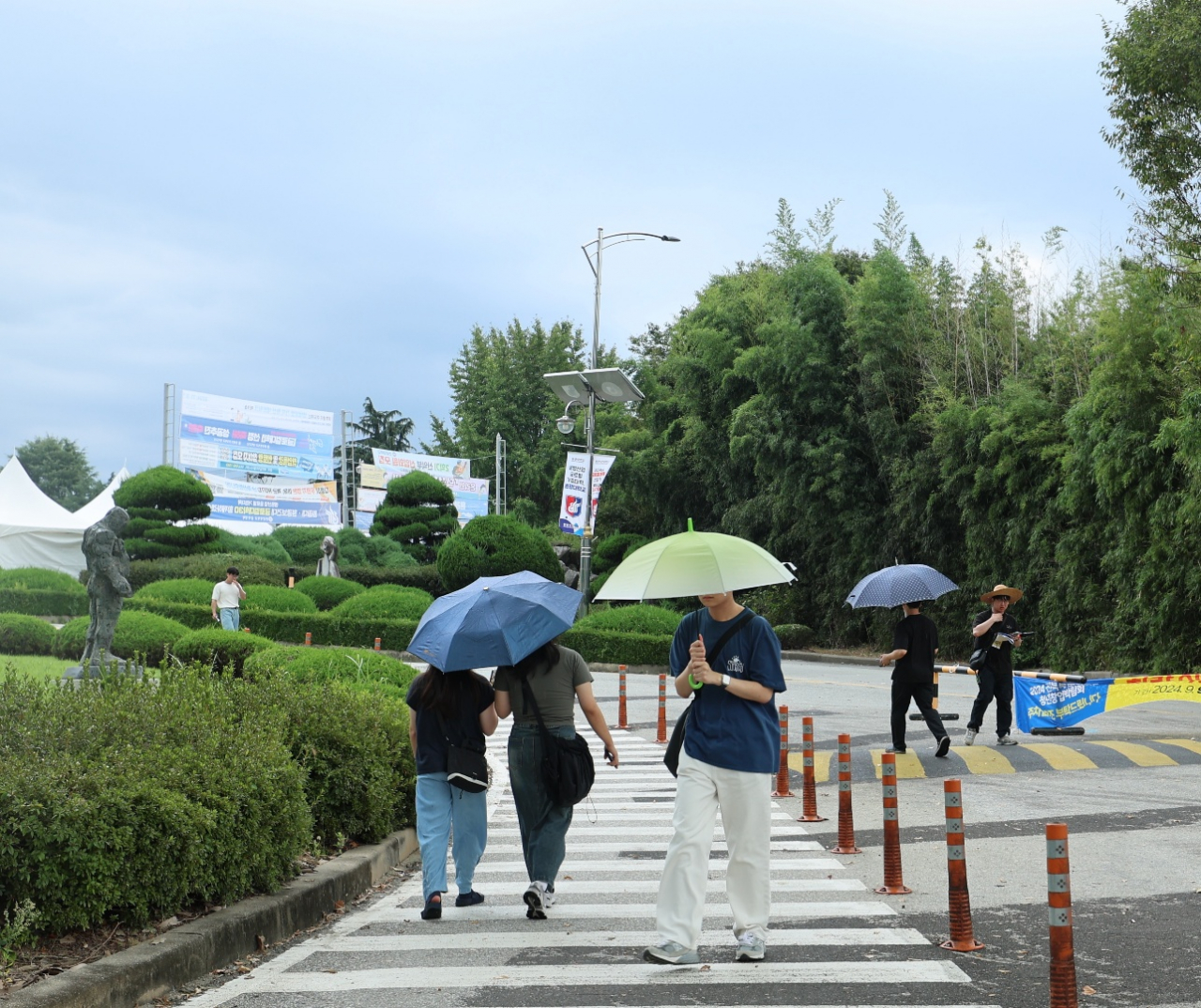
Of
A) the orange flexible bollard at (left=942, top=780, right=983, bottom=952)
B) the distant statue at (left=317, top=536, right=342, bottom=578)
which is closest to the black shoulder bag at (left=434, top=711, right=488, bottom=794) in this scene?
the orange flexible bollard at (left=942, top=780, right=983, bottom=952)

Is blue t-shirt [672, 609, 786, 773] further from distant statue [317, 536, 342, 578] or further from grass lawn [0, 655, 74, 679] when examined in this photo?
distant statue [317, 536, 342, 578]

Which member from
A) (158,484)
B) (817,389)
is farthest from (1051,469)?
(158,484)

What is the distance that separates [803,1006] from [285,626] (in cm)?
2575

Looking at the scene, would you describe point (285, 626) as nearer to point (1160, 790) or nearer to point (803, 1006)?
point (1160, 790)

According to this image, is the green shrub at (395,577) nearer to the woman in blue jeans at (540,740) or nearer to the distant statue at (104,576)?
the distant statue at (104,576)

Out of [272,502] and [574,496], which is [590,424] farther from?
[272,502]

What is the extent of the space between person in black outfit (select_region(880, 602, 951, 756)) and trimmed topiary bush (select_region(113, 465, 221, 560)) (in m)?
31.0

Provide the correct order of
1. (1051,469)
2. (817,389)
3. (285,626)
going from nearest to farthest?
1. (1051,469)
2. (285,626)
3. (817,389)

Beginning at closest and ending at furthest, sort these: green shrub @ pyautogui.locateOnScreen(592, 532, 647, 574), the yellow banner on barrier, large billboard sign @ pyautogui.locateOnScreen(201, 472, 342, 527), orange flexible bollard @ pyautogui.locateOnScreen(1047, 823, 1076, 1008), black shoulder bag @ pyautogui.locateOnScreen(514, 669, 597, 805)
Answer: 1. orange flexible bollard @ pyautogui.locateOnScreen(1047, 823, 1076, 1008)
2. black shoulder bag @ pyautogui.locateOnScreen(514, 669, 597, 805)
3. the yellow banner on barrier
4. green shrub @ pyautogui.locateOnScreen(592, 532, 647, 574)
5. large billboard sign @ pyautogui.locateOnScreen(201, 472, 342, 527)

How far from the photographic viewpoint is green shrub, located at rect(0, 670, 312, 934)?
5598 millimetres

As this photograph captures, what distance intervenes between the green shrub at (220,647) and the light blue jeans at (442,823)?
10.9 meters

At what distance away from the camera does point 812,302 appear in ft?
119

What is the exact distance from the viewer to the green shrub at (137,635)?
67.6 ft

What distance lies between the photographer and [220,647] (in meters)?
18.3
